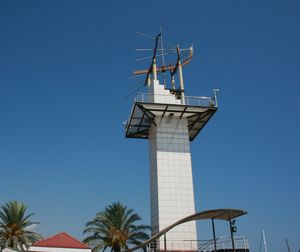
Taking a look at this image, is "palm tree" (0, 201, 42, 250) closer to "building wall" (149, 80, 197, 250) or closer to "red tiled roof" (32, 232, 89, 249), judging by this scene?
"red tiled roof" (32, 232, 89, 249)

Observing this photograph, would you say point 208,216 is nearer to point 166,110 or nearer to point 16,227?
point 166,110

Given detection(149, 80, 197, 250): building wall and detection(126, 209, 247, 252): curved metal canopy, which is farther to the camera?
detection(149, 80, 197, 250): building wall

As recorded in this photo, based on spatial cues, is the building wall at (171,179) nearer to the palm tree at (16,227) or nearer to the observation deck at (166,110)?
the observation deck at (166,110)

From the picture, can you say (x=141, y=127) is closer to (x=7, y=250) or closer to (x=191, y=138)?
(x=191, y=138)

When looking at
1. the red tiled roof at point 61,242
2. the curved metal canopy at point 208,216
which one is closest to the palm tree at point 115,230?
the red tiled roof at point 61,242

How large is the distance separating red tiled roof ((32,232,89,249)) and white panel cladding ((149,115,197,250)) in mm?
12615

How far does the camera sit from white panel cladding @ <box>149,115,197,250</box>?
3406 cm

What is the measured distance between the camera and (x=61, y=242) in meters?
45.0

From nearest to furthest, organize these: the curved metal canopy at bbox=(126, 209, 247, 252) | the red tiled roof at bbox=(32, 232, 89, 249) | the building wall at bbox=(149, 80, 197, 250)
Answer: the curved metal canopy at bbox=(126, 209, 247, 252) → the building wall at bbox=(149, 80, 197, 250) → the red tiled roof at bbox=(32, 232, 89, 249)

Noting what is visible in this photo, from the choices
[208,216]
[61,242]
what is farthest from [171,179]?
[61,242]

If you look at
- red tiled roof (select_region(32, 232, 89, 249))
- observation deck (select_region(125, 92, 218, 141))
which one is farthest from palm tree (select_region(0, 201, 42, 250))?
observation deck (select_region(125, 92, 218, 141))

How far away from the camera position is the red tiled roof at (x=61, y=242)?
145ft

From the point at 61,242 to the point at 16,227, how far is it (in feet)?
20.2

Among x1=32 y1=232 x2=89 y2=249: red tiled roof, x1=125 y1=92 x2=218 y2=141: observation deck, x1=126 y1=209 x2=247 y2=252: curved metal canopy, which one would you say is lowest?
x1=126 y1=209 x2=247 y2=252: curved metal canopy
